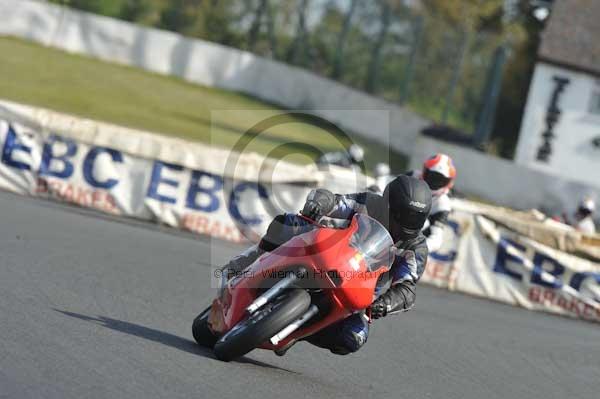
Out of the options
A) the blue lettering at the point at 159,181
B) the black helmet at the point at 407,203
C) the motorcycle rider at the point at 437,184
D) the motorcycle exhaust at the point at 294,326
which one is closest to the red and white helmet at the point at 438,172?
the motorcycle rider at the point at 437,184

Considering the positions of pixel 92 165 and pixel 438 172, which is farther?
pixel 92 165

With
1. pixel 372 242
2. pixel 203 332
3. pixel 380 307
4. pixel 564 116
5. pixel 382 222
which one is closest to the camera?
pixel 372 242

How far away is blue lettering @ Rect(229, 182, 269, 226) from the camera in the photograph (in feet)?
50.4

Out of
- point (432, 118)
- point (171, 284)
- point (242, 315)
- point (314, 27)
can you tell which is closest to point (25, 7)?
point (314, 27)

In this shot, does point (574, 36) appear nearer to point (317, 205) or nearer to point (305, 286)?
point (317, 205)

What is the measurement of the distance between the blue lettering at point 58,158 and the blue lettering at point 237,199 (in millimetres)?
2168

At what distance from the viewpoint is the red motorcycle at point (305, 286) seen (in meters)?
6.50

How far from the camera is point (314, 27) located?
41.2 m

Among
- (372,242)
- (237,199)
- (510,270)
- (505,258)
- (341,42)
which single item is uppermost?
(372,242)

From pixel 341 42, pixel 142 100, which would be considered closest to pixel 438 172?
pixel 142 100

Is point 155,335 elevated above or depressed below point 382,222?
below

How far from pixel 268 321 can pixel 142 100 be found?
2743cm

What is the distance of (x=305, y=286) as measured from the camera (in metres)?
6.55

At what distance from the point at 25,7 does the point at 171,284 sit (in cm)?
2929
